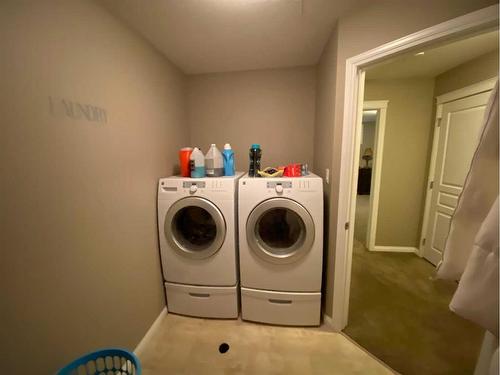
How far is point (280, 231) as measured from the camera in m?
1.65

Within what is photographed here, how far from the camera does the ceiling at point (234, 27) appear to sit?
1132 mm

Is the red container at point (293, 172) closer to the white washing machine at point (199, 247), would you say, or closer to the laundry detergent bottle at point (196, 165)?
the white washing machine at point (199, 247)

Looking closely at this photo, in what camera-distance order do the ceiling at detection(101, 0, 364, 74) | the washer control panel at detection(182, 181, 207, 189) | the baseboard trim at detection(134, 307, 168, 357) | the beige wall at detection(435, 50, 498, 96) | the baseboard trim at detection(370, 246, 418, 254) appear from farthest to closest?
the baseboard trim at detection(370, 246, 418, 254) → the beige wall at detection(435, 50, 498, 96) → the washer control panel at detection(182, 181, 207, 189) → the baseboard trim at detection(134, 307, 168, 357) → the ceiling at detection(101, 0, 364, 74)

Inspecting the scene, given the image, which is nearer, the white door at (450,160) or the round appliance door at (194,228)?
the round appliance door at (194,228)

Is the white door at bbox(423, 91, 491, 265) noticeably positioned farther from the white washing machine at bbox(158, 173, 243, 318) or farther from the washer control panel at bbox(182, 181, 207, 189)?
the washer control panel at bbox(182, 181, 207, 189)

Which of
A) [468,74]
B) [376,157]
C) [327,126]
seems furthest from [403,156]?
[327,126]

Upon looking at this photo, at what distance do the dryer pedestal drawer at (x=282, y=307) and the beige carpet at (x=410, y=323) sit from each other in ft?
1.00

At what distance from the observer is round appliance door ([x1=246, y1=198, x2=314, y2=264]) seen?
139 centimetres

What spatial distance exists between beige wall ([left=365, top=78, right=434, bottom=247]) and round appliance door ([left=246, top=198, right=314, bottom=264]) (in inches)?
67.9

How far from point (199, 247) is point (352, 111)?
→ 145cm

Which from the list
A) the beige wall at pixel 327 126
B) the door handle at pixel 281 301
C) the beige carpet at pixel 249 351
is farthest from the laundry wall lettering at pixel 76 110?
the door handle at pixel 281 301

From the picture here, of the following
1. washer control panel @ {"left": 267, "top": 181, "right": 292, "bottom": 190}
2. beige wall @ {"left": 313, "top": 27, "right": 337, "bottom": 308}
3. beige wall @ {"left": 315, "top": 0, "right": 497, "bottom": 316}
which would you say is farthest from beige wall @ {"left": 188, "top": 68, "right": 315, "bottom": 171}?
washer control panel @ {"left": 267, "top": 181, "right": 292, "bottom": 190}

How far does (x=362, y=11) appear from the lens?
1.15m

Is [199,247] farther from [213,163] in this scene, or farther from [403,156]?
[403,156]
